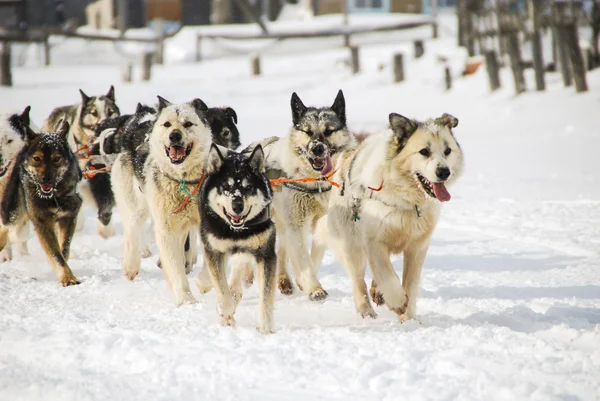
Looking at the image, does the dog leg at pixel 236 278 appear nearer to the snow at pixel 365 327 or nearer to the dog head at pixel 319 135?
the snow at pixel 365 327

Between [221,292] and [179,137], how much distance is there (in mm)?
1134

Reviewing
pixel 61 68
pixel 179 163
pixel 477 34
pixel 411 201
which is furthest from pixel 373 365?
pixel 61 68

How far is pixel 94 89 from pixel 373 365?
62.5 ft

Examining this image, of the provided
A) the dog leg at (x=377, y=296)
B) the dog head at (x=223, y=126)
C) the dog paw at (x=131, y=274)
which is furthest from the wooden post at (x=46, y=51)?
the dog leg at (x=377, y=296)

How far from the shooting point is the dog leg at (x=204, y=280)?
486cm

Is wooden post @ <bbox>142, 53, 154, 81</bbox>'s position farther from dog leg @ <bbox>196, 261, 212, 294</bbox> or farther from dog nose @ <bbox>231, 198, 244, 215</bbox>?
dog nose @ <bbox>231, 198, 244, 215</bbox>

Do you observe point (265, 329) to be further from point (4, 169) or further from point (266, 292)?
point (4, 169)

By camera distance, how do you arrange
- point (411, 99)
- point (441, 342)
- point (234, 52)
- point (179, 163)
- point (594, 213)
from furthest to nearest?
1. point (234, 52)
2. point (411, 99)
3. point (594, 213)
4. point (179, 163)
5. point (441, 342)

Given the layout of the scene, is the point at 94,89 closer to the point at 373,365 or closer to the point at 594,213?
the point at 594,213

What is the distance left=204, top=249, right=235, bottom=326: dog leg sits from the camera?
4.14 m

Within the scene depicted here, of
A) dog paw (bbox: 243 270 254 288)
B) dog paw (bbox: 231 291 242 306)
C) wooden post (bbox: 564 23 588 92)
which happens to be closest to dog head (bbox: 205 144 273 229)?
dog paw (bbox: 231 291 242 306)

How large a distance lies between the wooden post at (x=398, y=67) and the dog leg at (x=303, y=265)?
49.8 feet

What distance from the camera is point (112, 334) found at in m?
3.85

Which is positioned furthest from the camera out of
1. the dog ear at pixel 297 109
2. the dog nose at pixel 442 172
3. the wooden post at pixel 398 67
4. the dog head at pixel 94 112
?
the wooden post at pixel 398 67
